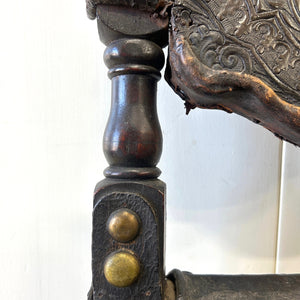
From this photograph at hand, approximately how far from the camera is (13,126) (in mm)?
620

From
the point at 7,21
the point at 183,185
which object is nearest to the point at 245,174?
the point at 183,185

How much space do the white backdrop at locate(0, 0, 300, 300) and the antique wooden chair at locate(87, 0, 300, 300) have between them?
36 cm

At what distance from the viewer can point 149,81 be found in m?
0.30

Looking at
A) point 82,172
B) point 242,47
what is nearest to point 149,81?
point 242,47

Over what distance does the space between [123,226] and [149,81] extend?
17 cm

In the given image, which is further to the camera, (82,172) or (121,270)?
(82,172)

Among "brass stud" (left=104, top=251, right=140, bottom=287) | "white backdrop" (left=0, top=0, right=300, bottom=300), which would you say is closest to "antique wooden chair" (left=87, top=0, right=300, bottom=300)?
"brass stud" (left=104, top=251, right=140, bottom=287)

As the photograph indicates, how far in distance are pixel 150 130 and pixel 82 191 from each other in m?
0.40

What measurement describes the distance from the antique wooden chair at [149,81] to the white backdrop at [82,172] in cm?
36

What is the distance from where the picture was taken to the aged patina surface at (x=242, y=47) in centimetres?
28

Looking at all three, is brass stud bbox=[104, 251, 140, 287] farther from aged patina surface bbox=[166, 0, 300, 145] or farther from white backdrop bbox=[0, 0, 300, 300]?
white backdrop bbox=[0, 0, 300, 300]

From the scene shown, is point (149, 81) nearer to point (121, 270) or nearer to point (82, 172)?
point (121, 270)

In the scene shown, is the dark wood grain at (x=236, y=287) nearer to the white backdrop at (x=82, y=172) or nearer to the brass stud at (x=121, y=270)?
the brass stud at (x=121, y=270)

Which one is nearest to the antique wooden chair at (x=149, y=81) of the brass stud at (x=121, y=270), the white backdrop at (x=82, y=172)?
the brass stud at (x=121, y=270)
